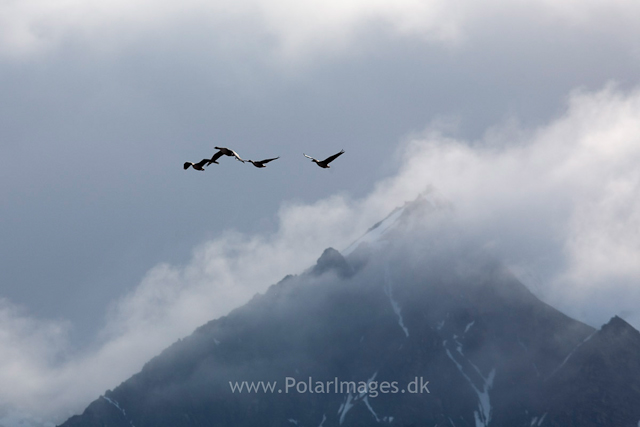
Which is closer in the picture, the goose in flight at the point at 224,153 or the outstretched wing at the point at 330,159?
the goose in flight at the point at 224,153

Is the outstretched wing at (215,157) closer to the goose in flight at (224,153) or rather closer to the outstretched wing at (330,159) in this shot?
the goose in flight at (224,153)

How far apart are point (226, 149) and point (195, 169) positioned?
7.51m

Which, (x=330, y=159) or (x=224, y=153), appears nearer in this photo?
(x=224, y=153)

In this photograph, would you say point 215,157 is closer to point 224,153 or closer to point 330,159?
point 224,153

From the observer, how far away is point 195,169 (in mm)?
128375

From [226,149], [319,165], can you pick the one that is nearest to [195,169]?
[226,149]

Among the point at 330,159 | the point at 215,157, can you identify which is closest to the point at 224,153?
the point at 215,157

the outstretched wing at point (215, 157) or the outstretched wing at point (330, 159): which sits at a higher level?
the outstretched wing at point (215, 157)

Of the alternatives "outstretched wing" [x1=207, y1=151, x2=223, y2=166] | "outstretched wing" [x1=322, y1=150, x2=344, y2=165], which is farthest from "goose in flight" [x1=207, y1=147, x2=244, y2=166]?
"outstretched wing" [x1=322, y1=150, x2=344, y2=165]

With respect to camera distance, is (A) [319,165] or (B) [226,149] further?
(A) [319,165]

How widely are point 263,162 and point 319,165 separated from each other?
8.25m

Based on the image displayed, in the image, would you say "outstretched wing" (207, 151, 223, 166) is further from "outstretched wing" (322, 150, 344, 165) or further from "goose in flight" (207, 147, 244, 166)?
"outstretched wing" (322, 150, 344, 165)

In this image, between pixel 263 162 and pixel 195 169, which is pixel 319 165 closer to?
pixel 263 162

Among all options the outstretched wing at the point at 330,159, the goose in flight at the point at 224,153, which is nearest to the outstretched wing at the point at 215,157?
the goose in flight at the point at 224,153
